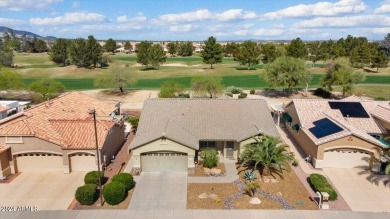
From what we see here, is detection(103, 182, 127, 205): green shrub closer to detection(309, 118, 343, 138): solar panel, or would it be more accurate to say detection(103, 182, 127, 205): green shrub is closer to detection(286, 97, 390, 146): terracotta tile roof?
detection(286, 97, 390, 146): terracotta tile roof

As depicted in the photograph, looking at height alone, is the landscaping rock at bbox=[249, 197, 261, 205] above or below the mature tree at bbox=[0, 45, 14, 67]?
below

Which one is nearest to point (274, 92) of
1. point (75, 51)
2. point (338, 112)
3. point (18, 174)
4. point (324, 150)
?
point (338, 112)

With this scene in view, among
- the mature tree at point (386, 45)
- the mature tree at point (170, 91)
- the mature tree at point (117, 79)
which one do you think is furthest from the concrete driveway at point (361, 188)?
the mature tree at point (386, 45)

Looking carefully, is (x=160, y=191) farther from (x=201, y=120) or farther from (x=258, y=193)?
(x=201, y=120)

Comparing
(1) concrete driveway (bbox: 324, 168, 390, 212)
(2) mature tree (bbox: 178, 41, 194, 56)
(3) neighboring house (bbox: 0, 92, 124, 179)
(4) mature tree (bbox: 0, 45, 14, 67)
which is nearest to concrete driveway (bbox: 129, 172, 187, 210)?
(3) neighboring house (bbox: 0, 92, 124, 179)

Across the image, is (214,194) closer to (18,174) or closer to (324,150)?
(324,150)

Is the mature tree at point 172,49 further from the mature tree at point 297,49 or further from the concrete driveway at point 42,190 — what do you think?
the concrete driveway at point 42,190

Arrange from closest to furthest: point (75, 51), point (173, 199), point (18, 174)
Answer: point (173, 199) → point (18, 174) → point (75, 51)

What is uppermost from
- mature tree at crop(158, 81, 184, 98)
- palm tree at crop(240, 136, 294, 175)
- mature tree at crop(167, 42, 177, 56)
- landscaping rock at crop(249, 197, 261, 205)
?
mature tree at crop(167, 42, 177, 56)
